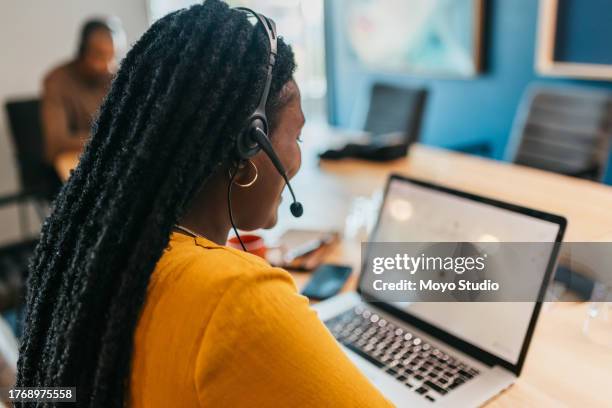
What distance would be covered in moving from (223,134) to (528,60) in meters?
2.55

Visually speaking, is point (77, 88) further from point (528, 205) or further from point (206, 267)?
point (206, 267)

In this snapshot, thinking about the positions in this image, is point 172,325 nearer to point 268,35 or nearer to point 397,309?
point 268,35

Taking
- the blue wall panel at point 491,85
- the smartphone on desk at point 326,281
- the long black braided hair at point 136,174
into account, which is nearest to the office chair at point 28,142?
the blue wall panel at point 491,85

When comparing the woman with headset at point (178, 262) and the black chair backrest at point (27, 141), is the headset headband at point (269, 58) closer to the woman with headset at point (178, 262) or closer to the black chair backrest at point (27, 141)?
the woman with headset at point (178, 262)

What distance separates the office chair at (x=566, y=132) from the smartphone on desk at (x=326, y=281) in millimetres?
1269

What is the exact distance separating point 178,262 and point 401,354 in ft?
1.54

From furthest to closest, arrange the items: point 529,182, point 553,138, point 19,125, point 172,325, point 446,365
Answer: point 19,125 < point 553,138 < point 529,182 < point 446,365 < point 172,325

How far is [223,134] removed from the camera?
60 centimetres

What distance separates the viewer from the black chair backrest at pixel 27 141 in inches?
119

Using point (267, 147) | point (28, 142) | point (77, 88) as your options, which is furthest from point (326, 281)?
point (28, 142)

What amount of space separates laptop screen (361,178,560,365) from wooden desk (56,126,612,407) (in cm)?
8

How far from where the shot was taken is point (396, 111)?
2.68m

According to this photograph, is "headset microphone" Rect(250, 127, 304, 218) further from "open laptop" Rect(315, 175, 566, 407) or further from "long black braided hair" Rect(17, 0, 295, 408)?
"open laptop" Rect(315, 175, 566, 407)

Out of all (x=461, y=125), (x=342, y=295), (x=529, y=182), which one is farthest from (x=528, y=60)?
(x=342, y=295)
